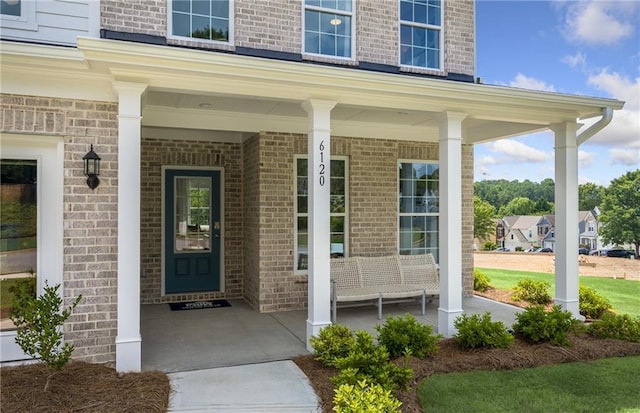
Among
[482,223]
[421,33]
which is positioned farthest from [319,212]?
[482,223]

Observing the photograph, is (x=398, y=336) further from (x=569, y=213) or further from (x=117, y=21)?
Result: (x=117, y=21)

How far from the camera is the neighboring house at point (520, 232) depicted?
72.2 meters

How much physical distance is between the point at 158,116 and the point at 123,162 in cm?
210

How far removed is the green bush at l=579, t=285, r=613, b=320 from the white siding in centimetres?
769

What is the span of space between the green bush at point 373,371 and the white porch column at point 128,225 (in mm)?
2059

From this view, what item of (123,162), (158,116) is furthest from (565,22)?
(123,162)

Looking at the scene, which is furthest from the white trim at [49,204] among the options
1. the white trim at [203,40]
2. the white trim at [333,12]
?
the white trim at [333,12]

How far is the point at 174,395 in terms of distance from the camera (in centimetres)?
395

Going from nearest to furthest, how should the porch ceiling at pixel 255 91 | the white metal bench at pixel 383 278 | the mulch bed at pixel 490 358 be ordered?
1. the porch ceiling at pixel 255 91
2. the mulch bed at pixel 490 358
3. the white metal bench at pixel 383 278

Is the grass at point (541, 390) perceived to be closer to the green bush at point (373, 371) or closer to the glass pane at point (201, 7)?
the green bush at point (373, 371)

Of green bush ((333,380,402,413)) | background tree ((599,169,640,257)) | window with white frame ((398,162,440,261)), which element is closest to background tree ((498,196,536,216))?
background tree ((599,169,640,257))

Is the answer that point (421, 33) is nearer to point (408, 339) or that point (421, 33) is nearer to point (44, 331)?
point (408, 339)

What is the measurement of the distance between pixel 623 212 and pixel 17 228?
57.8 metres

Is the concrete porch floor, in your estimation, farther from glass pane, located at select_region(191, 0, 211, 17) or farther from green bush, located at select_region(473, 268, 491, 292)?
glass pane, located at select_region(191, 0, 211, 17)
